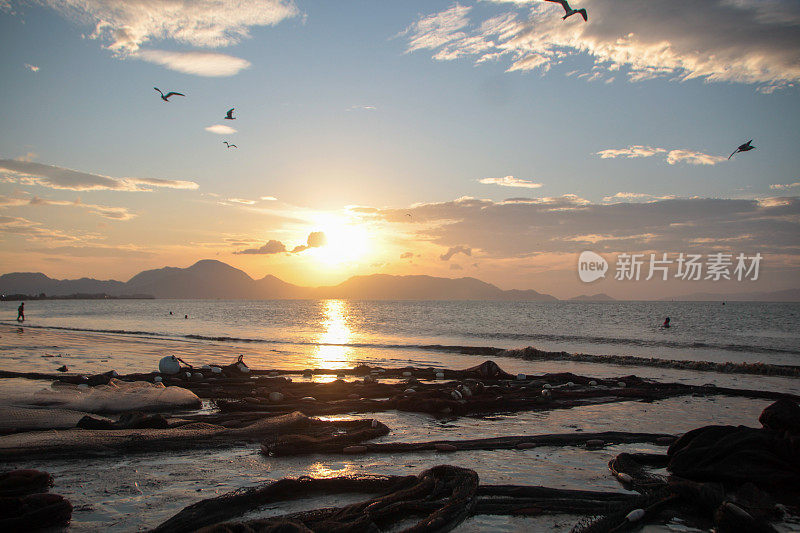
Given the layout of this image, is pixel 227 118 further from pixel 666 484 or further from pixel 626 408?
pixel 666 484

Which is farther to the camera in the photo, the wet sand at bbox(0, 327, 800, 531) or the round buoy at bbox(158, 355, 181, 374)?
the round buoy at bbox(158, 355, 181, 374)

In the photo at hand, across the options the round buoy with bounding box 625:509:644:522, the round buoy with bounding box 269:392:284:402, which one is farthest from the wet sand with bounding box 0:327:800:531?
the round buoy with bounding box 269:392:284:402

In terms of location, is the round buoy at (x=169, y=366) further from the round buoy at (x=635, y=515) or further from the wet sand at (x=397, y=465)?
the round buoy at (x=635, y=515)

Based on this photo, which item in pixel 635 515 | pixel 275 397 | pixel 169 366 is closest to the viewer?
pixel 635 515

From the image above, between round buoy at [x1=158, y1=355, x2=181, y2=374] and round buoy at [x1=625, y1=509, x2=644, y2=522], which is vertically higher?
round buoy at [x1=625, y1=509, x2=644, y2=522]

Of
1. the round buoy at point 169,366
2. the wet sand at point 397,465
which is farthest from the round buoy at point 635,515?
the round buoy at point 169,366

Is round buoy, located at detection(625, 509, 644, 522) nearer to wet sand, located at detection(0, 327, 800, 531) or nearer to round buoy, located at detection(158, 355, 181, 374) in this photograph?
wet sand, located at detection(0, 327, 800, 531)

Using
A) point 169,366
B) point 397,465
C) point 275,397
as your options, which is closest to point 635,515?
point 397,465

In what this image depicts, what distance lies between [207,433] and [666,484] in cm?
598

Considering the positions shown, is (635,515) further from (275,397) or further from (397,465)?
(275,397)

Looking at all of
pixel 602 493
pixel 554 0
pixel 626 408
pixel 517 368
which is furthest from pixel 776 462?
pixel 517 368

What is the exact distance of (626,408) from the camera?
11000 millimetres

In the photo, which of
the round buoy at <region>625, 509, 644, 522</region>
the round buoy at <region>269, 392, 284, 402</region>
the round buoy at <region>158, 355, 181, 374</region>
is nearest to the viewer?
the round buoy at <region>625, 509, 644, 522</region>

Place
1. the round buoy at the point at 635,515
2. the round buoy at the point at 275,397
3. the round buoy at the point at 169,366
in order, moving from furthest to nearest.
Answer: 1. the round buoy at the point at 169,366
2. the round buoy at the point at 275,397
3. the round buoy at the point at 635,515
